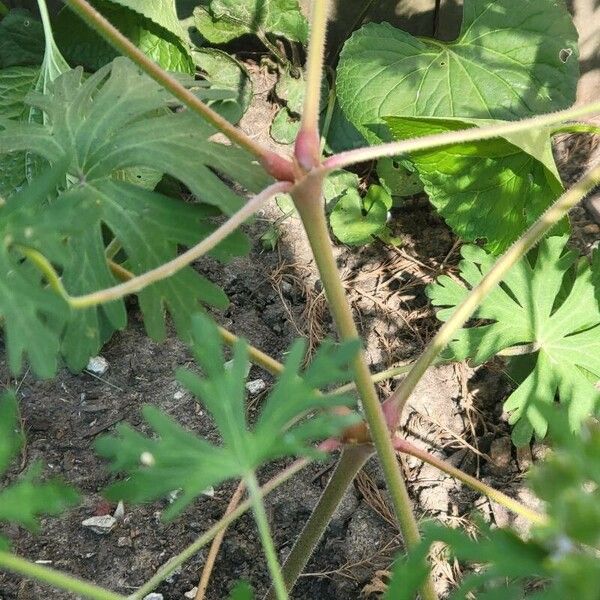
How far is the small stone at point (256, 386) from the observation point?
1.88 metres

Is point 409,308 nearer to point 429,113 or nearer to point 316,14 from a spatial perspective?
point 429,113

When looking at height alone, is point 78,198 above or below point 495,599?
above

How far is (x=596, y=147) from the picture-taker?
2270mm

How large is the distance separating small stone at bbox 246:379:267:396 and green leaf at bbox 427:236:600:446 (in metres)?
0.49

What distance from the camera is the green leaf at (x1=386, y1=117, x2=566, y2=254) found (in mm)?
1639

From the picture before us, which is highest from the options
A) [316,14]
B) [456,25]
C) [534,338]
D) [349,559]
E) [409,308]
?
[316,14]

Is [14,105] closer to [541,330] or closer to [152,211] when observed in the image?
[152,211]

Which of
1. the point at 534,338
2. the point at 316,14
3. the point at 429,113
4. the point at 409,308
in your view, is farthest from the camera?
the point at 409,308

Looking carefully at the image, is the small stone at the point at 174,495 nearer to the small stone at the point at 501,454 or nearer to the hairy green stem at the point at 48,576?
the small stone at the point at 501,454

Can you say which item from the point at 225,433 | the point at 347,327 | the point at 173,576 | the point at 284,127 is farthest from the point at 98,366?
the point at 225,433

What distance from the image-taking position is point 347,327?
95cm

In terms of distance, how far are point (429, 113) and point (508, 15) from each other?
1.08 ft

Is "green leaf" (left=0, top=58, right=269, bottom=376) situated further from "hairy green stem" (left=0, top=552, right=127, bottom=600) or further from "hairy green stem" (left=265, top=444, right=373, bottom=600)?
"hairy green stem" (left=0, top=552, right=127, bottom=600)

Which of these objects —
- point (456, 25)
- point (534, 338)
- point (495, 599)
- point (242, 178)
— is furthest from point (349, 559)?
point (456, 25)
